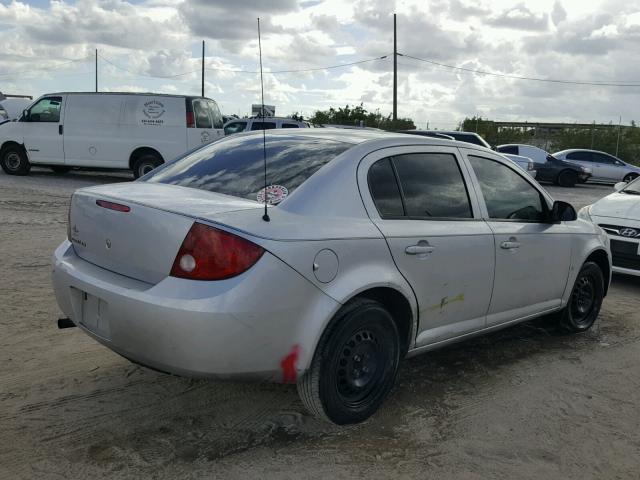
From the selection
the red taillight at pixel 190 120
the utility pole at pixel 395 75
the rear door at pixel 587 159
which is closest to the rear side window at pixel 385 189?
the red taillight at pixel 190 120

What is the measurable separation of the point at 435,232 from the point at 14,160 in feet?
47.8

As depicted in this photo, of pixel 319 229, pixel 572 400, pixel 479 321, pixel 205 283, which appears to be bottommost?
pixel 572 400

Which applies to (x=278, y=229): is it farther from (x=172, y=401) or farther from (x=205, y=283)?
(x=172, y=401)

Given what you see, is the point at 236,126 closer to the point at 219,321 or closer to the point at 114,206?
the point at 114,206

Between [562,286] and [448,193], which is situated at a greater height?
[448,193]

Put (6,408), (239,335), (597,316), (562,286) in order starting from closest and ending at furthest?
(239,335), (6,408), (562,286), (597,316)

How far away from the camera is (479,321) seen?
13.7 feet

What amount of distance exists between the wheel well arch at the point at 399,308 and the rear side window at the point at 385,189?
422 mm

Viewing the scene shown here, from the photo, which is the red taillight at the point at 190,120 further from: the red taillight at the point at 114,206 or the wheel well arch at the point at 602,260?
the red taillight at the point at 114,206

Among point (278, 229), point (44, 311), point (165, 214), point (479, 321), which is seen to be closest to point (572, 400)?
point (479, 321)

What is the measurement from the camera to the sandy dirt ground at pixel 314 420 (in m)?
3.06

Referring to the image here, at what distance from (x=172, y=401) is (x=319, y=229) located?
55.1 inches

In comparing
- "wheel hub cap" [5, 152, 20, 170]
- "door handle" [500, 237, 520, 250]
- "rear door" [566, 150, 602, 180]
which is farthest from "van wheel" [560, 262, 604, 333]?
"rear door" [566, 150, 602, 180]

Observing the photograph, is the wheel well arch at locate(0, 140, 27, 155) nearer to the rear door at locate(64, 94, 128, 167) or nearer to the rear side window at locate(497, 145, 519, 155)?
the rear door at locate(64, 94, 128, 167)
